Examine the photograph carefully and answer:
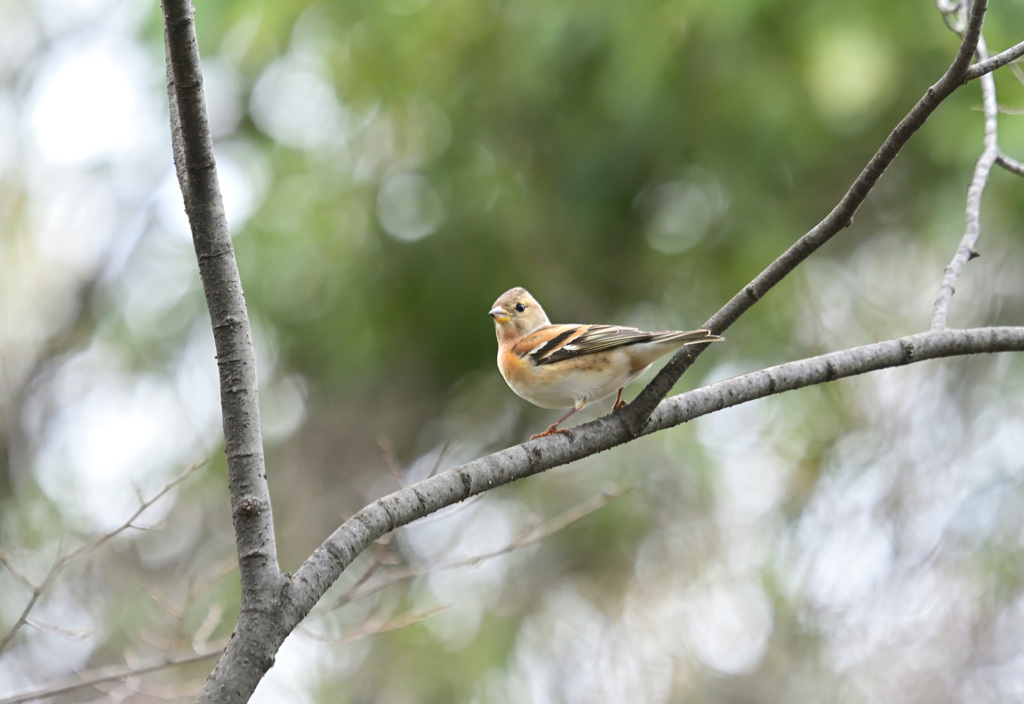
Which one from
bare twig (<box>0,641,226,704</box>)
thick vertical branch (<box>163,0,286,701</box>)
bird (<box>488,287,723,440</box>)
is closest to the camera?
thick vertical branch (<box>163,0,286,701</box>)

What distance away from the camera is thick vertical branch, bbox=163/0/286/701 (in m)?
1.85

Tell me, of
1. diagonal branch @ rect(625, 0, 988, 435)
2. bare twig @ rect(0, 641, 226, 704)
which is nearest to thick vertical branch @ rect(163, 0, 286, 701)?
diagonal branch @ rect(625, 0, 988, 435)

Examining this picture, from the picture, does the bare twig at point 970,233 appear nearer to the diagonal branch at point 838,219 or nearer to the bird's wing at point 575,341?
the diagonal branch at point 838,219

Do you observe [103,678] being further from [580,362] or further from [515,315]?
[515,315]

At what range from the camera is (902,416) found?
6.69 meters

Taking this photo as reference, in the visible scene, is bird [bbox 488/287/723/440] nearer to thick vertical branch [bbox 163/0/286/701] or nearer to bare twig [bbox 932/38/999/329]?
bare twig [bbox 932/38/999/329]

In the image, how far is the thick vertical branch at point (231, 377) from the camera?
6.08ft

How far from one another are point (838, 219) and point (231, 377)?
5.34 ft

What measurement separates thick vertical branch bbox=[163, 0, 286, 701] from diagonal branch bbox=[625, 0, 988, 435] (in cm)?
118

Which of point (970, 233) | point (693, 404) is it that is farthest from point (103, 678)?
point (970, 233)

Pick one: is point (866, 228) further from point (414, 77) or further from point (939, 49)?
point (414, 77)

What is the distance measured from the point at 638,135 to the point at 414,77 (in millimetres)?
1586

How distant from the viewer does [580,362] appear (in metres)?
3.74

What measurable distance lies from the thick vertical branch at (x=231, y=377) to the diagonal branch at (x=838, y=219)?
118cm
